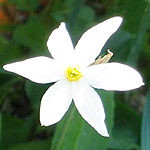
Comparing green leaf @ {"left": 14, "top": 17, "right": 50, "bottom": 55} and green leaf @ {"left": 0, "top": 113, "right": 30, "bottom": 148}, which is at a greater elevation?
Result: green leaf @ {"left": 14, "top": 17, "right": 50, "bottom": 55}

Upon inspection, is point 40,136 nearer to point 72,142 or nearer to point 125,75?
point 72,142

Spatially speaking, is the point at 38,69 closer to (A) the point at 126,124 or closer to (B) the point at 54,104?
(B) the point at 54,104

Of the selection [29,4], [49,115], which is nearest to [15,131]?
[29,4]

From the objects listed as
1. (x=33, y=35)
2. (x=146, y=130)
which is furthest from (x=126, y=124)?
(x=33, y=35)

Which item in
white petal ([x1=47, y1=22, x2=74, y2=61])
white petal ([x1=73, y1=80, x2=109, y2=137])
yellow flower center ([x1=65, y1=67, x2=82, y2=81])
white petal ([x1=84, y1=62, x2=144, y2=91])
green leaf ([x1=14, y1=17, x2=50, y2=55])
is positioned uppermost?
green leaf ([x1=14, y1=17, x2=50, y2=55])

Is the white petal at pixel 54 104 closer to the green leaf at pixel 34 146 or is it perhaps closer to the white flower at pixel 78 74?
the white flower at pixel 78 74

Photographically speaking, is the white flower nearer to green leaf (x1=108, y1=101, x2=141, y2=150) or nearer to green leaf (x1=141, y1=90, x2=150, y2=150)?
green leaf (x1=141, y1=90, x2=150, y2=150)

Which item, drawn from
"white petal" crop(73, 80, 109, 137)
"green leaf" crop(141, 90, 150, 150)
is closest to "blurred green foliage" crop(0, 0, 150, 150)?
"green leaf" crop(141, 90, 150, 150)
